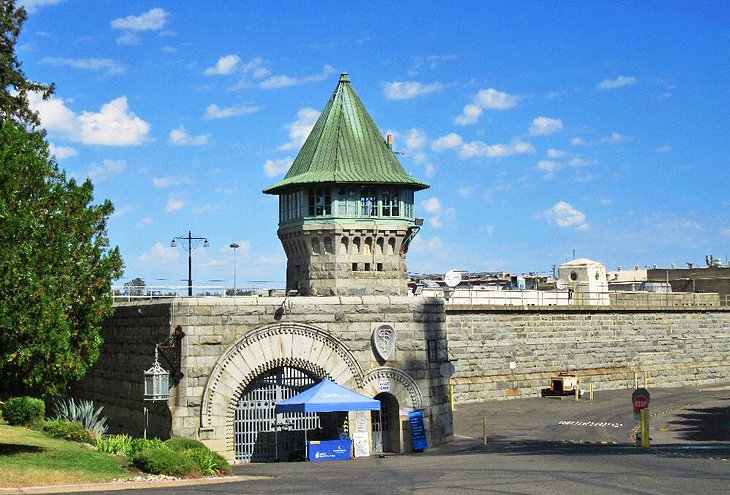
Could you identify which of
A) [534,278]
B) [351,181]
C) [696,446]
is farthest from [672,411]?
[534,278]

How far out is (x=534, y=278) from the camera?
94438 mm

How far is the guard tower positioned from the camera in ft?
137

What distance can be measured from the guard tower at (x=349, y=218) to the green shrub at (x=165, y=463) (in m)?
16.1

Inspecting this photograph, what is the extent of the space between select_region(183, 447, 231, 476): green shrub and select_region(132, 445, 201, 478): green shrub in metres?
0.29

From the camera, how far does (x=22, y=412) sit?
33969 mm

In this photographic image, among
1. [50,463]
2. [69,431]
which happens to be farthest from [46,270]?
[69,431]

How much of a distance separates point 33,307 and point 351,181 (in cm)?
1816

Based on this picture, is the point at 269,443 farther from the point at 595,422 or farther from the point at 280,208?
the point at 595,422

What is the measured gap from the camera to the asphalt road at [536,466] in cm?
2356

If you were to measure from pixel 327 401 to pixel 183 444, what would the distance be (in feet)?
15.1

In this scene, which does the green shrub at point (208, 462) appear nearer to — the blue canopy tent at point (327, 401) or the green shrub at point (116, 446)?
the green shrub at point (116, 446)

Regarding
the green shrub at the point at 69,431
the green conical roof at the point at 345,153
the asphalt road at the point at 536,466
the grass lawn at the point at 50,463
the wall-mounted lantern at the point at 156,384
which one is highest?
the green conical roof at the point at 345,153

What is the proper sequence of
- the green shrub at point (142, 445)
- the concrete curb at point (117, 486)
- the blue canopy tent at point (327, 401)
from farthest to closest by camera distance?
the blue canopy tent at point (327, 401)
the green shrub at point (142, 445)
the concrete curb at point (117, 486)

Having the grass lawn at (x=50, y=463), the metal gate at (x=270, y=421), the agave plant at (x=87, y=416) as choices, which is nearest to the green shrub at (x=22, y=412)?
the agave plant at (x=87, y=416)
